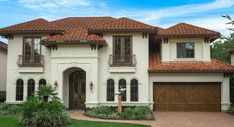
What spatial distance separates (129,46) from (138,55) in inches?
36.3

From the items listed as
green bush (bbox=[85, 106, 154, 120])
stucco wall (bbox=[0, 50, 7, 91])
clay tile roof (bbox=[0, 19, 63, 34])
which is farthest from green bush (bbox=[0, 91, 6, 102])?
green bush (bbox=[85, 106, 154, 120])

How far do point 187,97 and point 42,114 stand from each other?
39.1 ft

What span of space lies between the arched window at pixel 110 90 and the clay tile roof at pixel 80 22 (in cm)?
492

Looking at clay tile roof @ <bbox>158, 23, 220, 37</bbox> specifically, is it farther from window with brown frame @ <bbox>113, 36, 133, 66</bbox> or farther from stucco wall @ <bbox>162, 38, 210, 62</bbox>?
window with brown frame @ <bbox>113, 36, 133, 66</bbox>

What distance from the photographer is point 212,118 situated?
19.3m

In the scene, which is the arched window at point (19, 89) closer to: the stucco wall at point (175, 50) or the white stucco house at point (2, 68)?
the white stucco house at point (2, 68)

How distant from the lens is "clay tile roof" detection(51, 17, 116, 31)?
2567 cm

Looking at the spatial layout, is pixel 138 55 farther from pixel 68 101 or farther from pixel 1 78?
pixel 1 78

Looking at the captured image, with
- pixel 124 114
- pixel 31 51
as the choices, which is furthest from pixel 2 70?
pixel 124 114

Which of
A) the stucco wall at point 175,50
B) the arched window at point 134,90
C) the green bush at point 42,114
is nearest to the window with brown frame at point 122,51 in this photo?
the arched window at point 134,90

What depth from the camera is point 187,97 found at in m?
23.5

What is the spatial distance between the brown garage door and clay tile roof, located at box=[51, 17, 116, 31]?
7324 mm

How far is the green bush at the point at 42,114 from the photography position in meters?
15.2

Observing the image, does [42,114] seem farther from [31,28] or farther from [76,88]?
[31,28]
